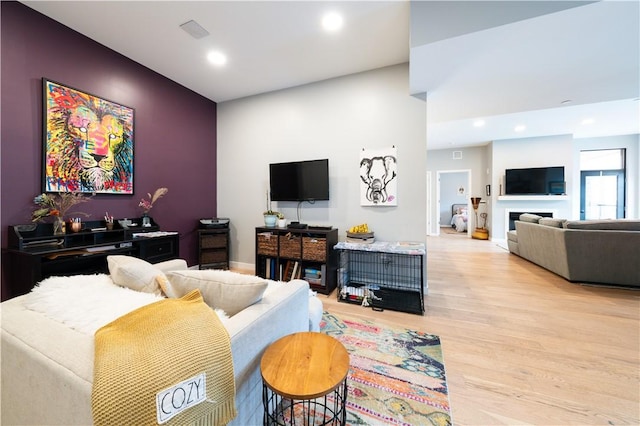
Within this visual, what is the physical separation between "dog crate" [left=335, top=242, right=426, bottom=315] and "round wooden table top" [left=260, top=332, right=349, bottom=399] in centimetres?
164

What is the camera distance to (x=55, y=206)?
2.28m

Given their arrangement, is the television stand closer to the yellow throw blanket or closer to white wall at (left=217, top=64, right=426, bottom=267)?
white wall at (left=217, top=64, right=426, bottom=267)

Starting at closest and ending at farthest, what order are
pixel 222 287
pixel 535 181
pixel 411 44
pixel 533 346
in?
1. pixel 222 287
2. pixel 533 346
3. pixel 411 44
4. pixel 535 181

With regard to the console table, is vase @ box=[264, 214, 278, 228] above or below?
above

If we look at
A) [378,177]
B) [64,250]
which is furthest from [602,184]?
[64,250]

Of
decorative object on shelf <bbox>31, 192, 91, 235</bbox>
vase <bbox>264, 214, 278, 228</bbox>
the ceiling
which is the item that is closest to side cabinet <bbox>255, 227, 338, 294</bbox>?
vase <bbox>264, 214, 278, 228</bbox>

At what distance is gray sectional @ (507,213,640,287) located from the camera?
2.95 metres

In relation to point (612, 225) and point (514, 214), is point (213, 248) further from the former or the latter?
point (514, 214)

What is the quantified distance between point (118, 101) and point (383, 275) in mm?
3886

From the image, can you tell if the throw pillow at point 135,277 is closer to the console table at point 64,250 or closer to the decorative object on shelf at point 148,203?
the console table at point 64,250

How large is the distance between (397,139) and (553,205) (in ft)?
19.7

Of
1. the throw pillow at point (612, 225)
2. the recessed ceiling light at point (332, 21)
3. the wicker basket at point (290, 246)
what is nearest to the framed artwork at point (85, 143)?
the wicker basket at point (290, 246)

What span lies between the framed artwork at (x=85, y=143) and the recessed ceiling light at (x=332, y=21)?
2518mm

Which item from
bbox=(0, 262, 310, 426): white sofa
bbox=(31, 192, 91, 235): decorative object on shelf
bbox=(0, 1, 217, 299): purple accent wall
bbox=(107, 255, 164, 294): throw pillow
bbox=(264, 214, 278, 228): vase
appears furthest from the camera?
bbox=(264, 214, 278, 228): vase
